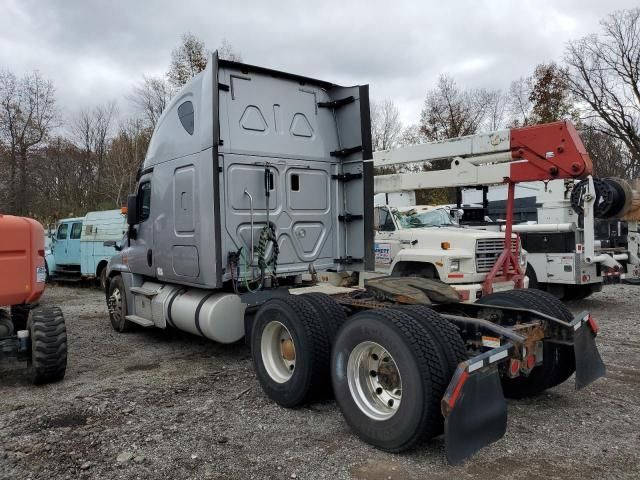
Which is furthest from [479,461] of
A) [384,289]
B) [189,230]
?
[189,230]

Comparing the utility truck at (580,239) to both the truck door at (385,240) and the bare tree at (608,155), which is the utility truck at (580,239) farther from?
the bare tree at (608,155)

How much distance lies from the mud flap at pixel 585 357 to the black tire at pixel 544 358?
0.17 metres

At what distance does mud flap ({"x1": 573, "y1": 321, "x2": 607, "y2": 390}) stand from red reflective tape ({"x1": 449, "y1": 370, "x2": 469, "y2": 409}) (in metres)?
1.34

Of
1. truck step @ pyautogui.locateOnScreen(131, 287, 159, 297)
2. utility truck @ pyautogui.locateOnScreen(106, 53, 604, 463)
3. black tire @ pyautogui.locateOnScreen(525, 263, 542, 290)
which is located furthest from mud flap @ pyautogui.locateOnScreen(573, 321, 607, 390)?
black tire @ pyautogui.locateOnScreen(525, 263, 542, 290)

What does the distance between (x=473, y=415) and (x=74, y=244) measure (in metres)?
15.0

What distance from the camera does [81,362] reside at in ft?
21.2

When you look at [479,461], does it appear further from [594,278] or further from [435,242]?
[594,278]

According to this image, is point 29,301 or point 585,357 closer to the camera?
point 585,357

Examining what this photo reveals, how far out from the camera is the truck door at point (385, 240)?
8.80 meters

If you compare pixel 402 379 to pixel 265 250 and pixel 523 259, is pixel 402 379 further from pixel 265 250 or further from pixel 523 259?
pixel 523 259

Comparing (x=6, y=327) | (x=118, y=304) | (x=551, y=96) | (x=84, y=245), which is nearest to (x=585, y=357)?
(x=6, y=327)

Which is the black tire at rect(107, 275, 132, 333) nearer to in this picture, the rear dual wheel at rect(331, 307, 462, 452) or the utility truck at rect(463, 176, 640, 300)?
the rear dual wheel at rect(331, 307, 462, 452)

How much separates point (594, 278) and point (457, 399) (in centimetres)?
766

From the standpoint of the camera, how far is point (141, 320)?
7.36 m
